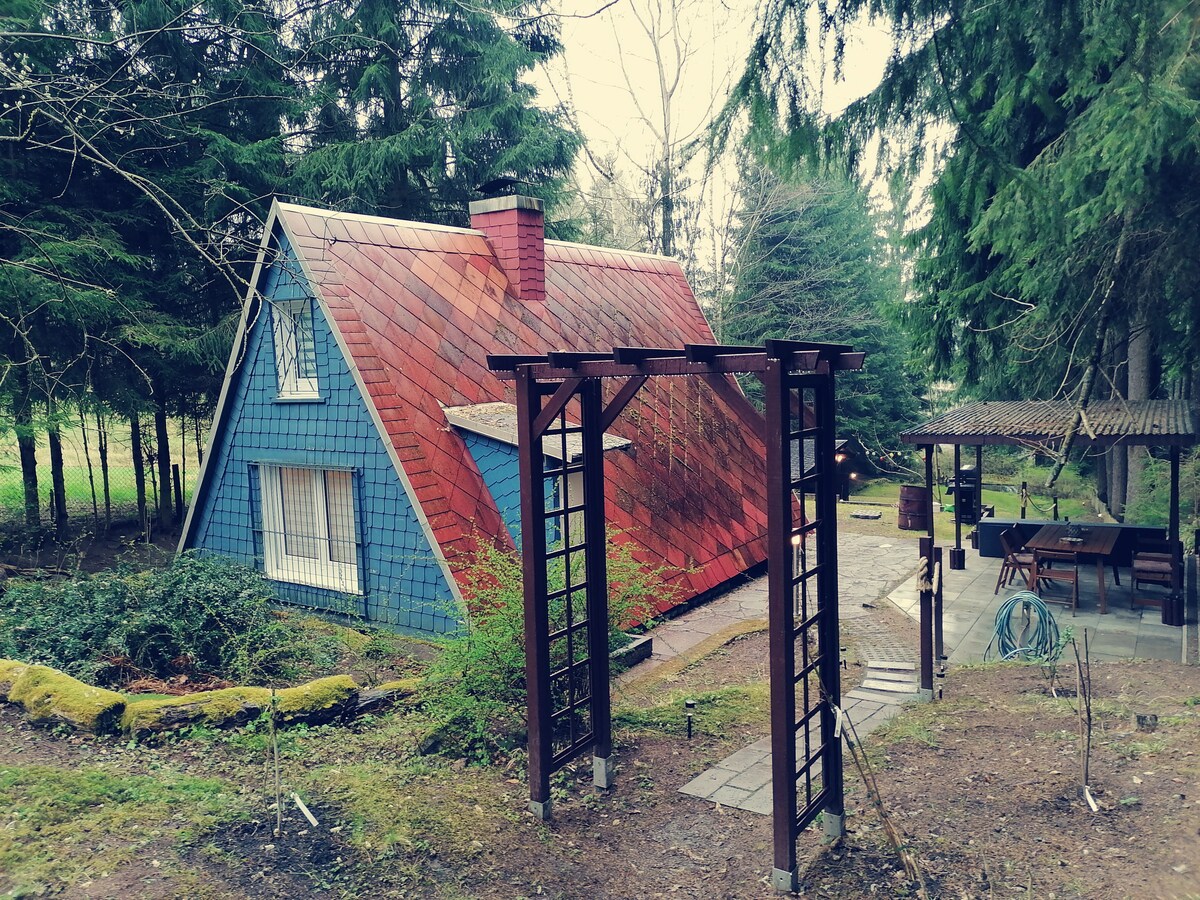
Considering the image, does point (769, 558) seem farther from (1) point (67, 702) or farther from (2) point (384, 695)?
(1) point (67, 702)

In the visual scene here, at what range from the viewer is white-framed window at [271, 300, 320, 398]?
10352mm

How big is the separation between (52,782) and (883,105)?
7829 millimetres

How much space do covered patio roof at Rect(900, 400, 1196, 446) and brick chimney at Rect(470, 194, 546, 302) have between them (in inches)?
226

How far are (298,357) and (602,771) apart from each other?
675cm

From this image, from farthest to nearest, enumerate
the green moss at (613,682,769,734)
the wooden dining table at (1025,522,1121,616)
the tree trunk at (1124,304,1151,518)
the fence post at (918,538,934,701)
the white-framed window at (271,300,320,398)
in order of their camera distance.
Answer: the tree trunk at (1124,304,1151,518) → the wooden dining table at (1025,522,1121,616) → the white-framed window at (271,300,320,398) → the fence post at (918,538,934,701) → the green moss at (613,682,769,734)

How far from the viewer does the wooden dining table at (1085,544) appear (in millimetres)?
11164

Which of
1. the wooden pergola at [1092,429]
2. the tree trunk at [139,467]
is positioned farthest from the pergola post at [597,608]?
the tree trunk at [139,467]

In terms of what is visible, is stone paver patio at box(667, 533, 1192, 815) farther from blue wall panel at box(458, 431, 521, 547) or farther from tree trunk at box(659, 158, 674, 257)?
tree trunk at box(659, 158, 674, 257)

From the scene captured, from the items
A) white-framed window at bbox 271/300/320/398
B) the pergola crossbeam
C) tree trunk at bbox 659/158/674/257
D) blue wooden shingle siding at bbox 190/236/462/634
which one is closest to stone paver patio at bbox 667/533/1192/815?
the pergola crossbeam

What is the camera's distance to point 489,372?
11.4 meters

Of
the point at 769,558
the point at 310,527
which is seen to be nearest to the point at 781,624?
the point at 769,558

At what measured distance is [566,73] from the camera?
20.2m

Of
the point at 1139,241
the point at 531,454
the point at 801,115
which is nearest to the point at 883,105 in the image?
the point at 801,115

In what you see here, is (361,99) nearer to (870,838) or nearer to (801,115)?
(801,115)
